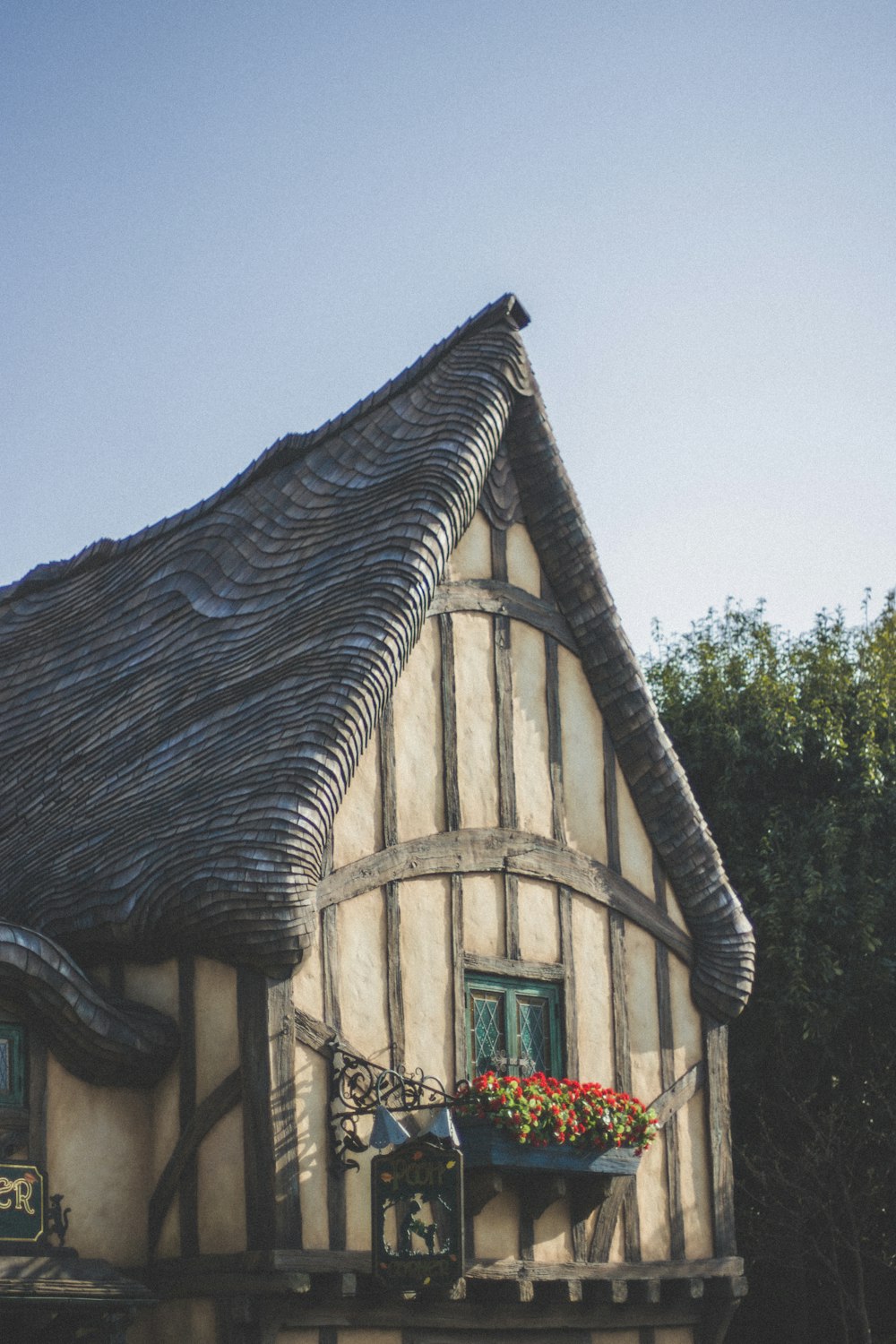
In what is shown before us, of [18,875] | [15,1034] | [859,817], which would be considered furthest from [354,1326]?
[859,817]

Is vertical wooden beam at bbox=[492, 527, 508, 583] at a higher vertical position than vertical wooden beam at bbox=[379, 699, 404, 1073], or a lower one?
higher

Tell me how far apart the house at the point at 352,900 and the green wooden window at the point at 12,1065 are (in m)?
0.02

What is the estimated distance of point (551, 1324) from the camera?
11.7m

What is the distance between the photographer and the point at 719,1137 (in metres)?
13.1

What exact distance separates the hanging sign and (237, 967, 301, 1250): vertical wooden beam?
0.48 m

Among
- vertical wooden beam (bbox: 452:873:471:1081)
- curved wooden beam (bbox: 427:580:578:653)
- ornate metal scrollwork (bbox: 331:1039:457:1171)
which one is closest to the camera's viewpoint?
ornate metal scrollwork (bbox: 331:1039:457:1171)

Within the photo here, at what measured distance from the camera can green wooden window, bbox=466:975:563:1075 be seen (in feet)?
38.1

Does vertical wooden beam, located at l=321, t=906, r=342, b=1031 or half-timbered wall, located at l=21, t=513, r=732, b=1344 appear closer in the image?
half-timbered wall, located at l=21, t=513, r=732, b=1344

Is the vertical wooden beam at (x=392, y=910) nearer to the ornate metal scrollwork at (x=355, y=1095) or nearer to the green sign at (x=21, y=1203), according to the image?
the ornate metal scrollwork at (x=355, y=1095)

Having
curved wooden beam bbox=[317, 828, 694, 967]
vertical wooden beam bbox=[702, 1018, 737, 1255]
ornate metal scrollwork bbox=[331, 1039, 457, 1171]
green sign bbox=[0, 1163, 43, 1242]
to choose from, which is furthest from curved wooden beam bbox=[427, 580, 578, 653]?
green sign bbox=[0, 1163, 43, 1242]

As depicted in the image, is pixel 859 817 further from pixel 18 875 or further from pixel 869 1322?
pixel 18 875

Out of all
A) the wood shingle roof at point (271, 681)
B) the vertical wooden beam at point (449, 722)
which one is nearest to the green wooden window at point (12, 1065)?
the wood shingle roof at point (271, 681)

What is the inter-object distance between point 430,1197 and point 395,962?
1.62 meters

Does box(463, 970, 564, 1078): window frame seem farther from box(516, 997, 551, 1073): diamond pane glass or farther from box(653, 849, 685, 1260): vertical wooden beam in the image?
box(653, 849, 685, 1260): vertical wooden beam
